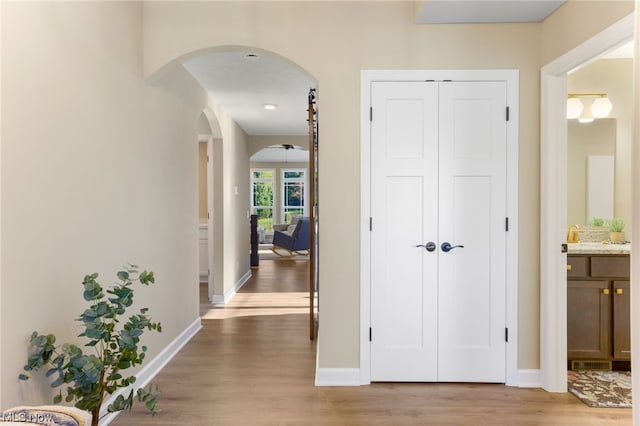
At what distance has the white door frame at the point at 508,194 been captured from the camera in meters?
3.15

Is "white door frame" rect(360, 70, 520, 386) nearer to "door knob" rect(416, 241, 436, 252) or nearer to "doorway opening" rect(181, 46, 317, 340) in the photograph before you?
"door knob" rect(416, 241, 436, 252)

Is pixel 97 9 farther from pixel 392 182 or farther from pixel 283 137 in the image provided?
pixel 283 137

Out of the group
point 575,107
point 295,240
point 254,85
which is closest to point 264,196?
point 295,240

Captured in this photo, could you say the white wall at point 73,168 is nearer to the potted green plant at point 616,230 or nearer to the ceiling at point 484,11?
the ceiling at point 484,11

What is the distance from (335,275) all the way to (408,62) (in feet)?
5.06

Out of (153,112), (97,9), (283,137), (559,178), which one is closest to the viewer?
(97,9)

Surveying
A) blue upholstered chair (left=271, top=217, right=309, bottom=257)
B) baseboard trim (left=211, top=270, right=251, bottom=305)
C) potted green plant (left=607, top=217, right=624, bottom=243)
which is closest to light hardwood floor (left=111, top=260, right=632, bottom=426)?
potted green plant (left=607, top=217, right=624, bottom=243)

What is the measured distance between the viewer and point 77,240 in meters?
2.31

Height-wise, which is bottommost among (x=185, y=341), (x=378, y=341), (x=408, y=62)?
(x=185, y=341)

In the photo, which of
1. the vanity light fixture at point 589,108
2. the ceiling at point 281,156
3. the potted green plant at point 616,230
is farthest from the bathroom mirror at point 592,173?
the ceiling at point 281,156

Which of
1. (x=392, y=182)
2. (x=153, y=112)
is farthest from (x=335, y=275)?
(x=153, y=112)

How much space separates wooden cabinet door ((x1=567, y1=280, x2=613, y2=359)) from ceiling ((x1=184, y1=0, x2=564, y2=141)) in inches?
77.4

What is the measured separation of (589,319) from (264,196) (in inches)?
458

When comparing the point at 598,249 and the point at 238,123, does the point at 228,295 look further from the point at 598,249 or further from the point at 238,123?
the point at 598,249
